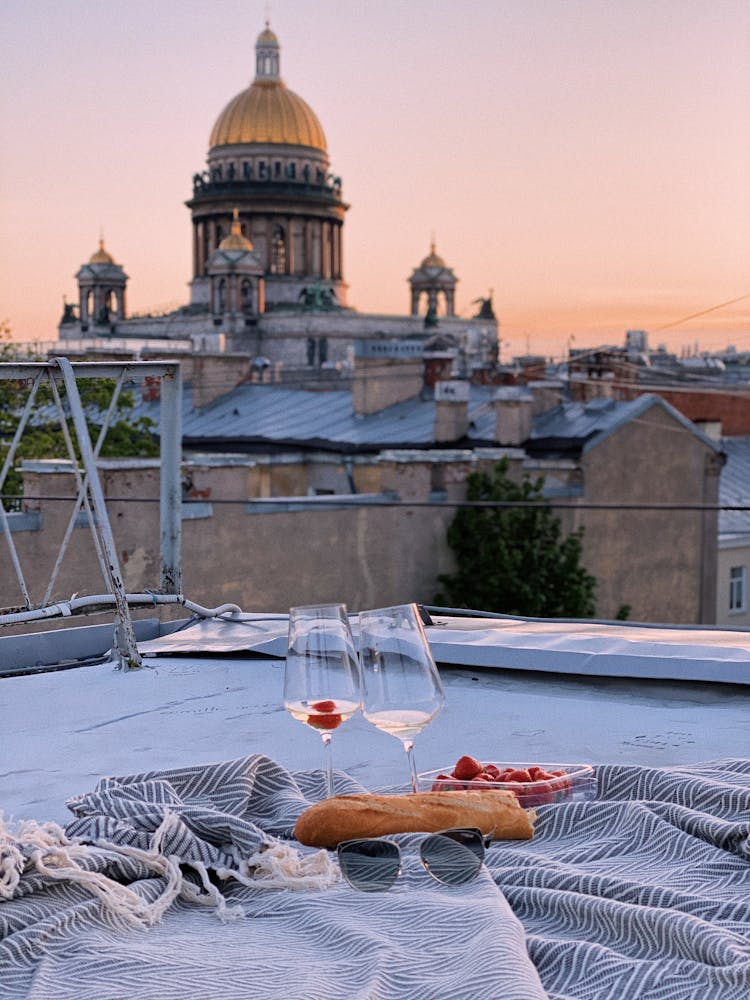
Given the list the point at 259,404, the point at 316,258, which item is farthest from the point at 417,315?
the point at 259,404

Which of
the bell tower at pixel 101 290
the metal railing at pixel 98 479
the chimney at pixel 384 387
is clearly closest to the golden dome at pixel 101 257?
the bell tower at pixel 101 290

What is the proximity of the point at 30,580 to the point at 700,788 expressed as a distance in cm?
1193

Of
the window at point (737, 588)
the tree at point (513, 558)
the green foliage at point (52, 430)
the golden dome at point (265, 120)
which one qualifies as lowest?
the window at point (737, 588)

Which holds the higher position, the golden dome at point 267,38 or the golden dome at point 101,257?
the golden dome at point 267,38

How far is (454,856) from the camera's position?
179 centimetres

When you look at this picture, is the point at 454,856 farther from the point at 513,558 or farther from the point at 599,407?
the point at 599,407

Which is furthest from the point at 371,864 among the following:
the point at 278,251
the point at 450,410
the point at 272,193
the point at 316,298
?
the point at 278,251

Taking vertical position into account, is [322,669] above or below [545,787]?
above

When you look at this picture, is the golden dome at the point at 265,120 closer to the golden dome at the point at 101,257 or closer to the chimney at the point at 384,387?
the golden dome at the point at 101,257

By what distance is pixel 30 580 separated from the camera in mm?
13547

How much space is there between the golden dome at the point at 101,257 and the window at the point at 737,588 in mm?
48144

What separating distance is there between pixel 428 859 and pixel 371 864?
66 mm

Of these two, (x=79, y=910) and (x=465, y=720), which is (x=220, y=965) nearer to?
(x=79, y=910)

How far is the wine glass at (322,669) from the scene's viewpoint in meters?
2.10
